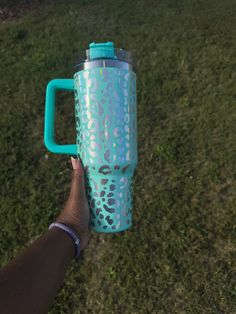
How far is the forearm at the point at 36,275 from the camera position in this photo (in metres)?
1.41

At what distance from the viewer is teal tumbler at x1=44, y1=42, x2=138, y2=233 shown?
5.36 ft

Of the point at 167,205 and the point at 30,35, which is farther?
the point at 30,35

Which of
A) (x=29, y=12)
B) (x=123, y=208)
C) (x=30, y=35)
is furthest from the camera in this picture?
(x=29, y=12)

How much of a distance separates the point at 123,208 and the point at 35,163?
1771 mm

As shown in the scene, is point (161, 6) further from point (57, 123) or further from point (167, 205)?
point (167, 205)

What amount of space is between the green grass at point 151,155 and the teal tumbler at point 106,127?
4.11 ft

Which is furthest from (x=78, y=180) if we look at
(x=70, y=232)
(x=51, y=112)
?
(x=51, y=112)

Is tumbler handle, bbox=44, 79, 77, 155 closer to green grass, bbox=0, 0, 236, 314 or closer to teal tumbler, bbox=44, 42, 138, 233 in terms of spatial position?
teal tumbler, bbox=44, 42, 138, 233

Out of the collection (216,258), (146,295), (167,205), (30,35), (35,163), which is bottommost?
(146,295)

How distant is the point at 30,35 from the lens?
427 cm

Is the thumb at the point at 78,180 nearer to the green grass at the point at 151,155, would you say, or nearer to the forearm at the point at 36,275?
the forearm at the point at 36,275

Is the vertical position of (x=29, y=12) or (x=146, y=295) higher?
(x=29, y=12)

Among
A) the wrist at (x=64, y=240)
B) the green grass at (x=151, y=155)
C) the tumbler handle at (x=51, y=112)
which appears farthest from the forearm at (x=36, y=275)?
the green grass at (x=151, y=155)

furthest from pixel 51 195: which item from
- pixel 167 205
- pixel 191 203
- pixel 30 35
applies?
pixel 30 35
